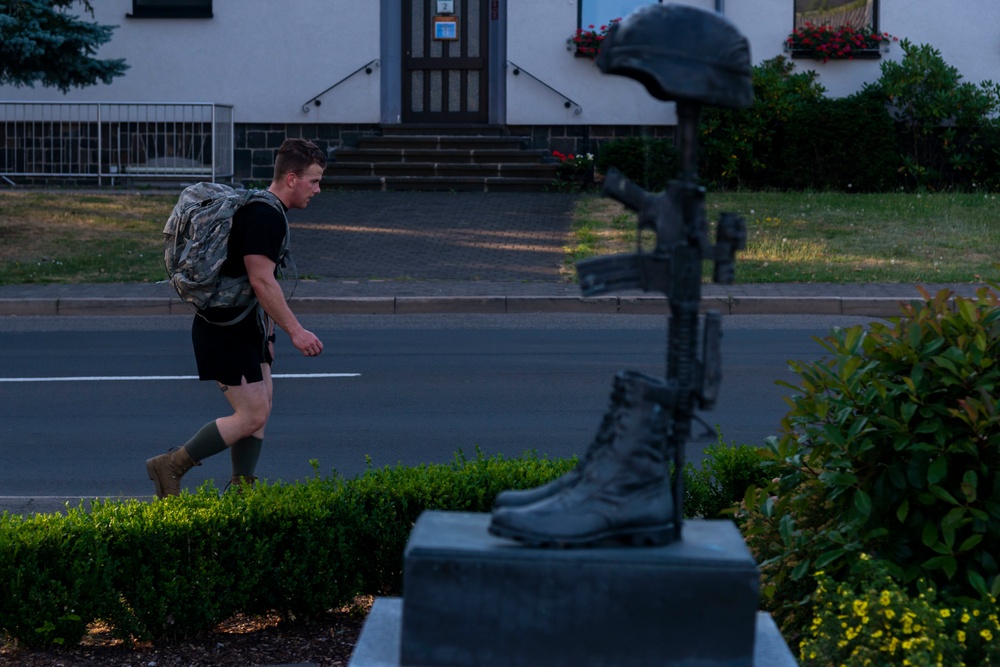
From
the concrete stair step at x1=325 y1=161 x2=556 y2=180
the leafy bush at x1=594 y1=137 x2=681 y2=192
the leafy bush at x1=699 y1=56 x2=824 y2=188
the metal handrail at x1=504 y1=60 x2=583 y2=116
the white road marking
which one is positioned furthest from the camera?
the metal handrail at x1=504 y1=60 x2=583 y2=116

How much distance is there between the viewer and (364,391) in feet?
32.8

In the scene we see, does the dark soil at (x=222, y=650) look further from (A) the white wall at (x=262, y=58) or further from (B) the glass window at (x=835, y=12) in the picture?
(B) the glass window at (x=835, y=12)

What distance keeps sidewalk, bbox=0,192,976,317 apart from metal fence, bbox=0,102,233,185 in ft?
A: 12.8

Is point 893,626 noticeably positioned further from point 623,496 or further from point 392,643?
point 392,643

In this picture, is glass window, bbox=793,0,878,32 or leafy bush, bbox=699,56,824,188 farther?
glass window, bbox=793,0,878,32

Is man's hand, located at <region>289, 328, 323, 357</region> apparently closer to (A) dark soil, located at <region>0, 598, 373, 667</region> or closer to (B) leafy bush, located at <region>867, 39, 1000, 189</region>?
(A) dark soil, located at <region>0, 598, 373, 667</region>

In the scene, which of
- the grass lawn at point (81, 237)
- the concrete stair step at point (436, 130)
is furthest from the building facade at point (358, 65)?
the grass lawn at point (81, 237)

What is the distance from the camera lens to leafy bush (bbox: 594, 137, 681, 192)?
20.8 meters

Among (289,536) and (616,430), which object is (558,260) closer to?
(289,536)

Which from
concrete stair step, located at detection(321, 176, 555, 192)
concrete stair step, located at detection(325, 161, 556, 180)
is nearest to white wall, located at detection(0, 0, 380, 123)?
concrete stair step, located at detection(325, 161, 556, 180)

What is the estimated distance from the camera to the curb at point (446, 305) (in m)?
14.2

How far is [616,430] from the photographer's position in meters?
3.07

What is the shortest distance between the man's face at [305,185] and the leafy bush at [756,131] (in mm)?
16190

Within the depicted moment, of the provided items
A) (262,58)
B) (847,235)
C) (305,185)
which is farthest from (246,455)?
(262,58)
